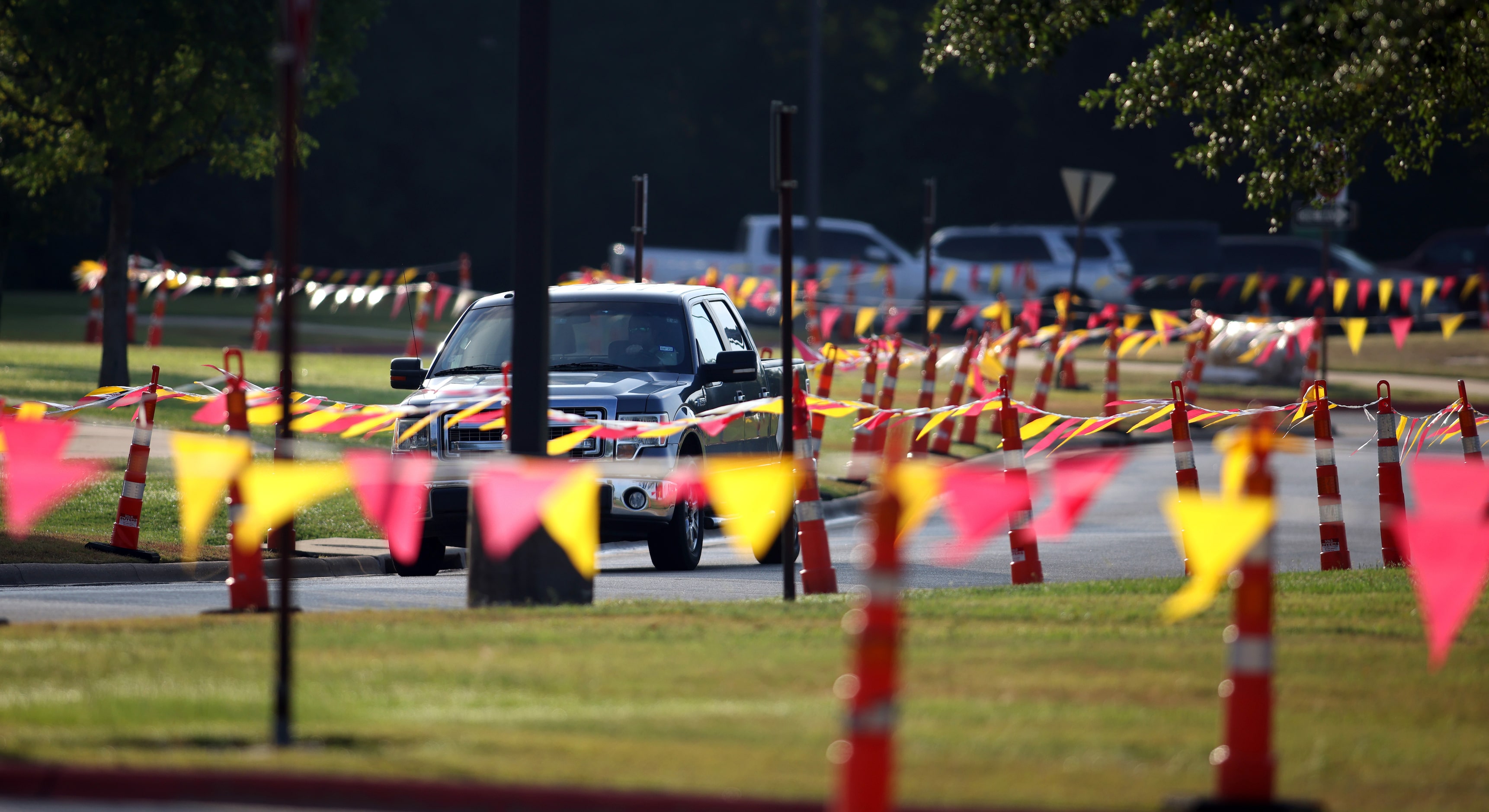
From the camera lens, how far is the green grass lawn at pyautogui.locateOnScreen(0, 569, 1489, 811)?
601 centimetres

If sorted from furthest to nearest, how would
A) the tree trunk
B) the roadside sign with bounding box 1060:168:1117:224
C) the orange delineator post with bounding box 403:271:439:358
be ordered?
the orange delineator post with bounding box 403:271:439:358, the roadside sign with bounding box 1060:168:1117:224, the tree trunk

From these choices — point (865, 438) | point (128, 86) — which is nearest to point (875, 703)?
point (865, 438)

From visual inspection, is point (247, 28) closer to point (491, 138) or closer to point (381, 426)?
point (381, 426)

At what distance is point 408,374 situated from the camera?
517 inches

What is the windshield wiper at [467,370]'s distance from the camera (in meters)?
13.1

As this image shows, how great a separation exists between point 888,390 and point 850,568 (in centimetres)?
735

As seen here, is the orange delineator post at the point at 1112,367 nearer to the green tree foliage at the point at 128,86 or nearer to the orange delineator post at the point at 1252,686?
the green tree foliage at the point at 128,86

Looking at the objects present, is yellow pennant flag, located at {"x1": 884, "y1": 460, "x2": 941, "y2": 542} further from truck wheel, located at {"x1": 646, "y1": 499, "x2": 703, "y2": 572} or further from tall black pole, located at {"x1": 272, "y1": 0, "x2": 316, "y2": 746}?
truck wheel, located at {"x1": 646, "y1": 499, "x2": 703, "y2": 572}

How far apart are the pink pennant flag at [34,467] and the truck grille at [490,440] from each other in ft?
12.9

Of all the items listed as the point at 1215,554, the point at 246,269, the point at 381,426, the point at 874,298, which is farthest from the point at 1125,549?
the point at 246,269

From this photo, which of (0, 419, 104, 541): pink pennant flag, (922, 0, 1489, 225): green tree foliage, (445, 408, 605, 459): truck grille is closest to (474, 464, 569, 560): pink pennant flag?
(0, 419, 104, 541): pink pennant flag

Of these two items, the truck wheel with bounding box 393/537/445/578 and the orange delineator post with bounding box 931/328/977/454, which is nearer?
the truck wheel with bounding box 393/537/445/578

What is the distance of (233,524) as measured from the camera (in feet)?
31.7

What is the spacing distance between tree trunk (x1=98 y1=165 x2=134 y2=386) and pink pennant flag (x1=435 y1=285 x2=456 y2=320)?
7.67 metres
